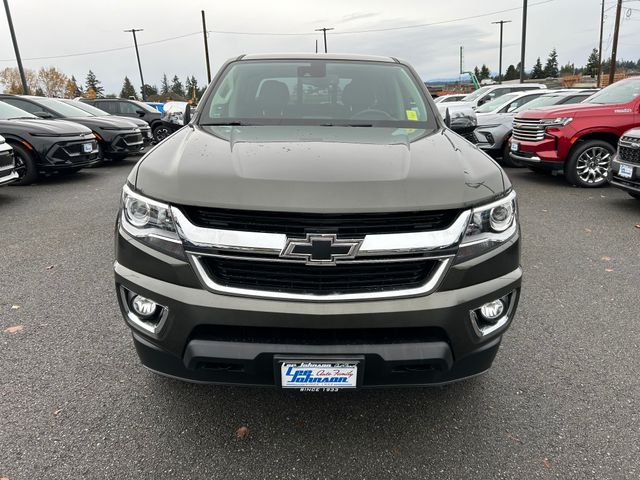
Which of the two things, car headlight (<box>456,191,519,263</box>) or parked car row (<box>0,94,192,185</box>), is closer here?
car headlight (<box>456,191,519,263</box>)

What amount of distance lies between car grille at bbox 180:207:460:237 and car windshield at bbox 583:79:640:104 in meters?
8.01

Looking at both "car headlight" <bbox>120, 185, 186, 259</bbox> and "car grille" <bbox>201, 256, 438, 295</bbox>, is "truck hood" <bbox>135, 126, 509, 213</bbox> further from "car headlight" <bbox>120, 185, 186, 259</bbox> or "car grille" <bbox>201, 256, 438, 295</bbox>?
"car grille" <bbox>201, 256, 438, 295</bbox>

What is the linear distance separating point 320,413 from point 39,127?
26.9 feet

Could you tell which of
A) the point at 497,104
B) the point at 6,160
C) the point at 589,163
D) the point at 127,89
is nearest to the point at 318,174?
the point at 6,160

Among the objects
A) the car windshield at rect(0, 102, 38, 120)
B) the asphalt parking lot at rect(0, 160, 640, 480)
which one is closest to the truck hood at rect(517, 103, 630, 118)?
the asphalt parking lot at rect(0, 160, 640, 480)

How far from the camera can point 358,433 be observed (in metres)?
2.34

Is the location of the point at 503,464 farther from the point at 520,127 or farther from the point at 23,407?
the point at 520,127

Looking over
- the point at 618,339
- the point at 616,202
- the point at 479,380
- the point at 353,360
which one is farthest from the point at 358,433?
the point at 616,202

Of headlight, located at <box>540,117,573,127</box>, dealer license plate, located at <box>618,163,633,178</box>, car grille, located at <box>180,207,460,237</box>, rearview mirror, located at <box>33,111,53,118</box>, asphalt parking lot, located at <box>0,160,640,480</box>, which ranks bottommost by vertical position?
asphalt parking lot, located at <box>0,160,640,480</box>

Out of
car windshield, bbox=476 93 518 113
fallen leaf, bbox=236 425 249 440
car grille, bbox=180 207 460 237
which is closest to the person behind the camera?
car grille, bbox=180 207 460 237

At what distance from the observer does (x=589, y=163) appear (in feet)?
27.2

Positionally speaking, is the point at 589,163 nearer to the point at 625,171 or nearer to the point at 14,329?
the point at 625,171

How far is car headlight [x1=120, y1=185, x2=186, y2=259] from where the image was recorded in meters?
1.95

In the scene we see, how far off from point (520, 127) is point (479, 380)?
7284 millimetres
